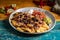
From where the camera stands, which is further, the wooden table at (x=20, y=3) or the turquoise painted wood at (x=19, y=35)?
the wooden table at (x=20, y=3)

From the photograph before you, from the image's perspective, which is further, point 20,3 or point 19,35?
point 20,3

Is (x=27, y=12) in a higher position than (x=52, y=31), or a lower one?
higher

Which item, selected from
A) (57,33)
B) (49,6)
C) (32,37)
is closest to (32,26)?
(32,37)

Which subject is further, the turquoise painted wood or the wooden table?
the wooden table

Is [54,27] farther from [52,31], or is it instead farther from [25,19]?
[25,19]

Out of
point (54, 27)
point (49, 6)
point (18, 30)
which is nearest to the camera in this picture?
point (18, 30)

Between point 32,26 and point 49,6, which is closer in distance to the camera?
point 32,26

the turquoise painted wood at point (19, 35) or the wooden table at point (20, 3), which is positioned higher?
the wooden table at point (20, 3)

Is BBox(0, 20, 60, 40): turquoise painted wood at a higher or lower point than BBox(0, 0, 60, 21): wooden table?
lower

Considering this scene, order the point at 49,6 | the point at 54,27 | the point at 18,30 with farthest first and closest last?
1. the point at 49,6
2. the point at 54,27
3. the point at 18,30

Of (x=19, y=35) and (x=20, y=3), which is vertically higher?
(x=20, y=3)
